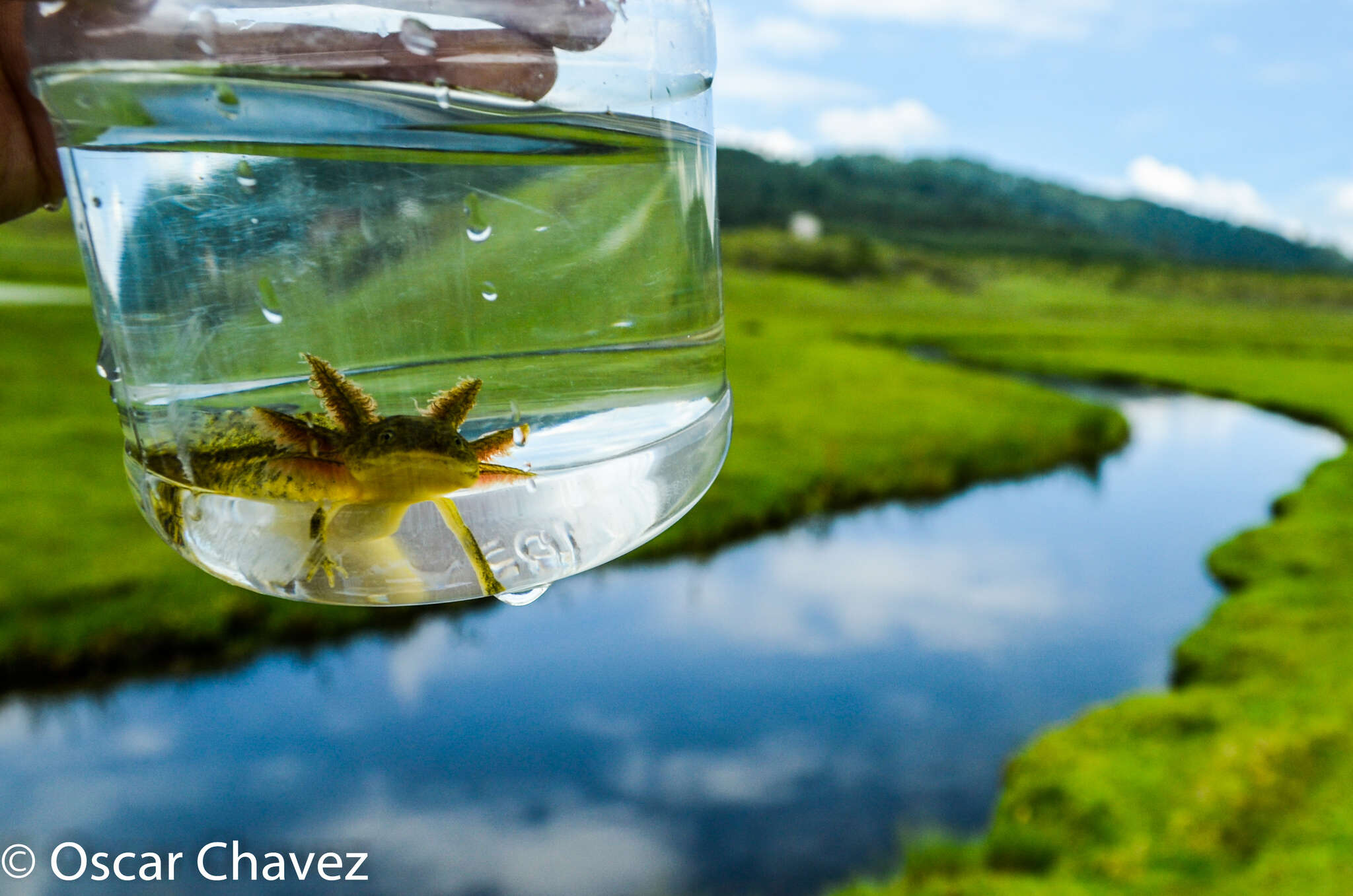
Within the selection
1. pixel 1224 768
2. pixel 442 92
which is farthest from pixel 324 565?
pixel 1224 768

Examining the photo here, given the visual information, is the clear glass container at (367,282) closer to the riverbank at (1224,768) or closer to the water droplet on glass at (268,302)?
the water droplet on glass at (268,302)

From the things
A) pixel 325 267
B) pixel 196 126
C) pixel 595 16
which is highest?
pixel 595 16

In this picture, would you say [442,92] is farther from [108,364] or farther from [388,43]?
[108,364]

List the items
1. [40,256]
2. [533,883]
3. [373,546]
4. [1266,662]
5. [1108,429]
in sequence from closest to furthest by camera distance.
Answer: [373,546] → [533,883] → [1266,662] → [1108,429] → [40,256]

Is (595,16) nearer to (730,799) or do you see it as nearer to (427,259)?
(427,259)

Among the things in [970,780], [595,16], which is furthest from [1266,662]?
[595,16]

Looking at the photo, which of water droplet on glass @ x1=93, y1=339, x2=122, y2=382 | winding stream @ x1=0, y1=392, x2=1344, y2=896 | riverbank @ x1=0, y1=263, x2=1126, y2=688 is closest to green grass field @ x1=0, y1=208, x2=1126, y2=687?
riverbank @ x1=0, y1=263, x2=1126, y2=688

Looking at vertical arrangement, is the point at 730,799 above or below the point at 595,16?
below
